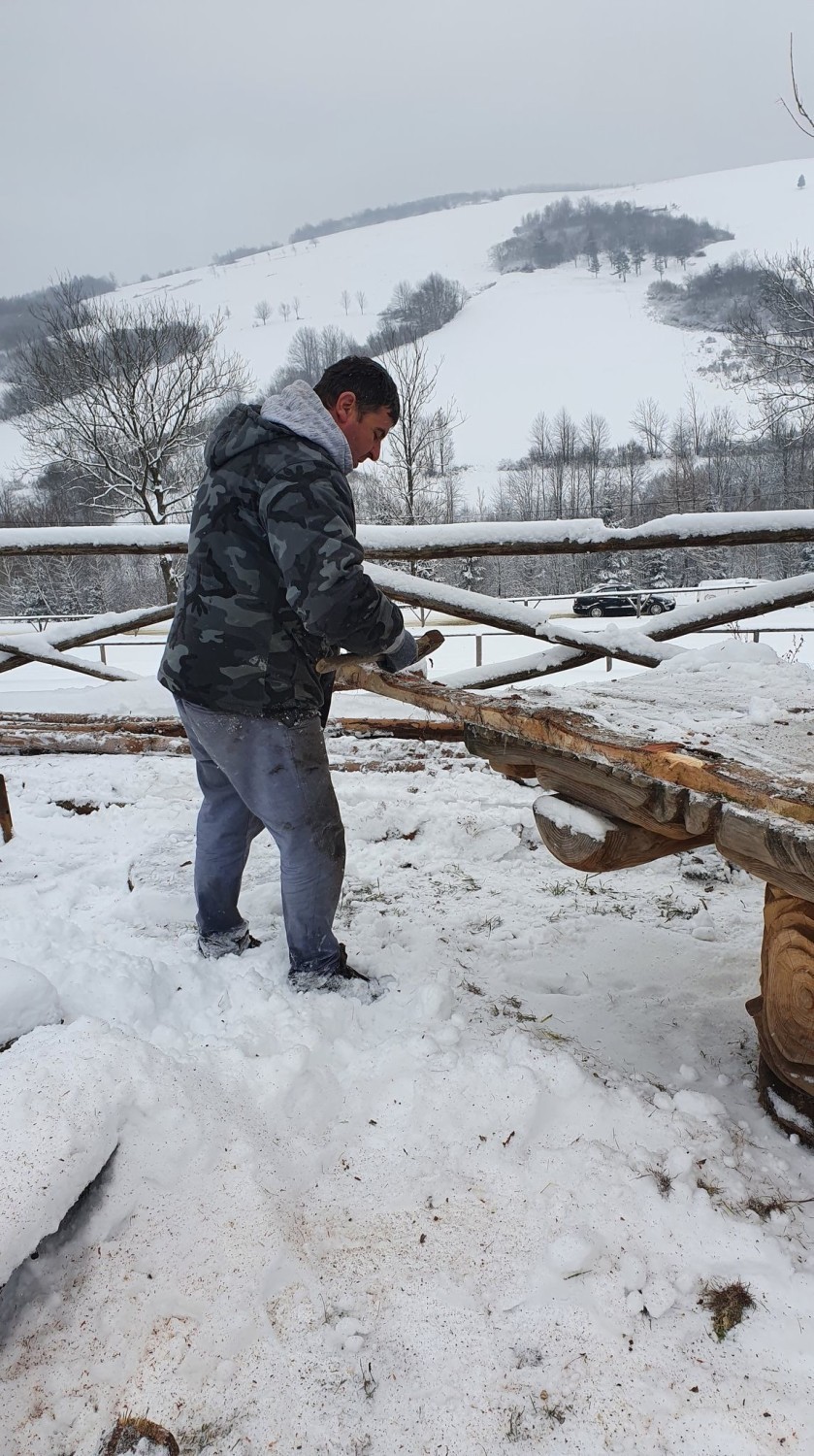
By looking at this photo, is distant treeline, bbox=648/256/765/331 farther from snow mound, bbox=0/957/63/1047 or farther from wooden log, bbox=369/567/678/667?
snow mound, bbox=0/957/63/1047

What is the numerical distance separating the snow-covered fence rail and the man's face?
1811 mm

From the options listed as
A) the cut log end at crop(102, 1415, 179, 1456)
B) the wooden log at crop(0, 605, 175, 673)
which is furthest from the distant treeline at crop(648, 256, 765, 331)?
the cut log end at crop(102, 1415, 179, 1456)

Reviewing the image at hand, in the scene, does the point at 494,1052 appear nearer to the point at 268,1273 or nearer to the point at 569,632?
the point at 268,1273

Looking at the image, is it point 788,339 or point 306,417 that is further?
point 788,339

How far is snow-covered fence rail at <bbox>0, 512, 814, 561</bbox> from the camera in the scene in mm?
4133

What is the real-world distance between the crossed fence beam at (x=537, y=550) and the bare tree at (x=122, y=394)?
45.9ft

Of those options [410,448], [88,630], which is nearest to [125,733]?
A: [88,630]

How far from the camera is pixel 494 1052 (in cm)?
200

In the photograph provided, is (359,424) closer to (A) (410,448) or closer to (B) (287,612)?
(B) (287,612)

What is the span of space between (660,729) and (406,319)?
91.2 m

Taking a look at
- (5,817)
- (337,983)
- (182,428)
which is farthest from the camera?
(182,428)

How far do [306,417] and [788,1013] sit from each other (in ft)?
6.01

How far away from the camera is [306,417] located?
79.0 inches

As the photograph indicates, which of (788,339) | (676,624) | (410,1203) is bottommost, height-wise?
(410,1203)
